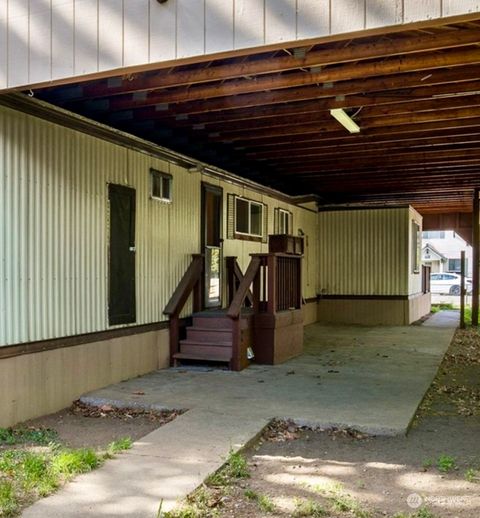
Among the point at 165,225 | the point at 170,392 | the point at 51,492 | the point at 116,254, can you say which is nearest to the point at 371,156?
the point at 165,225

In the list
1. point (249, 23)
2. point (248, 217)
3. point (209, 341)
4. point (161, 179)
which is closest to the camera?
point (249, 23)

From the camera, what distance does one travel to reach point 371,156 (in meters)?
9.13

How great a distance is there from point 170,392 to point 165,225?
2491mm

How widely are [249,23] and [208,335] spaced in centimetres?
496

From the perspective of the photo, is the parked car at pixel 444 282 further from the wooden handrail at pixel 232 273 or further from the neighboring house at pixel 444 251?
the wooden handrail at pixel 232 273

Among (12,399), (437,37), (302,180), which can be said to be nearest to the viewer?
(437,37)

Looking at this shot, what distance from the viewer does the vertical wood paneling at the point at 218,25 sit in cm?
364

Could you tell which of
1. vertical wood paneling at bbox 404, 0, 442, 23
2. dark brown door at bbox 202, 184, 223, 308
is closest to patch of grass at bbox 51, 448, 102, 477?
vertical wood paneling at bbox 404, 0, 442, 23

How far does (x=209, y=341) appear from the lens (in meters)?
7.77

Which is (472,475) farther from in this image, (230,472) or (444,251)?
(444,251)

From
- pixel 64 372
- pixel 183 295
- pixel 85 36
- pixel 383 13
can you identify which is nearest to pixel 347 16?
pixel 383 13

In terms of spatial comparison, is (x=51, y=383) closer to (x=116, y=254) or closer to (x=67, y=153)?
(x=116, y=254)

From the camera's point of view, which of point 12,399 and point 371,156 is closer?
point 12,399

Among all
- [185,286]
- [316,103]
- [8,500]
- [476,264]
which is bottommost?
[8,500]
